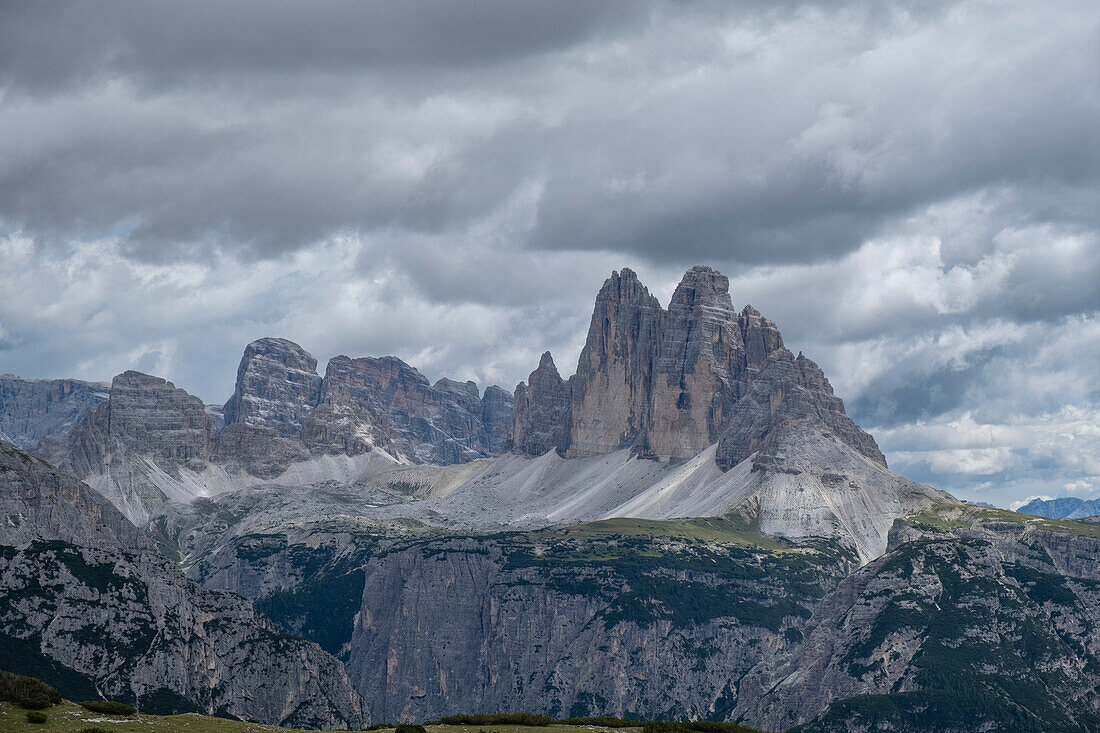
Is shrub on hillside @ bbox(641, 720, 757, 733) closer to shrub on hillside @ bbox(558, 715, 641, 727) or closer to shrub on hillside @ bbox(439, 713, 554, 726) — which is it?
shrub on hillside @ bbox(558, 715, 641, 727)

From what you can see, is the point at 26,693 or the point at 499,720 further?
the point at 499,720

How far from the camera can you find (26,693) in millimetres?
120625

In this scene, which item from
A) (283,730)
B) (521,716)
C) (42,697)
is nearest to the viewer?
(42,697)

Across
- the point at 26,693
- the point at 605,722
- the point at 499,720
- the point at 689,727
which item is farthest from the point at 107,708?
the point at 689,727

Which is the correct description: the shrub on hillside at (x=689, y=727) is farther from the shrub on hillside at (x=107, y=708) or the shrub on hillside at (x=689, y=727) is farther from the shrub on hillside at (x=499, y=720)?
the shrub on hillside at (x=107, y=708)

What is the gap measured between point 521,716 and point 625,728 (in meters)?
10.7

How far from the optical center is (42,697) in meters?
120

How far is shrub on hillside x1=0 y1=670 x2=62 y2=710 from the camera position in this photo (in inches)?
4653

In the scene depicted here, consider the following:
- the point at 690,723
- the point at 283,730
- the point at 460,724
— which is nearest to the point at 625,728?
the point at 690,723

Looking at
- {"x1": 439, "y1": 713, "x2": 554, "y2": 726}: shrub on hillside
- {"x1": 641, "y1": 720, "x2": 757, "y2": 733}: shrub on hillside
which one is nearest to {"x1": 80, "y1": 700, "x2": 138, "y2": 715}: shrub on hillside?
{"x1": 439, "y1": 713, "x2": 554, "y2": 726}: shrub on hillside

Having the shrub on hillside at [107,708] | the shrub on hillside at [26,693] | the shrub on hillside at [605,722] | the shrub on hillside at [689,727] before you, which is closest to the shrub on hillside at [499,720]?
the shrub on hillside at [605,722]

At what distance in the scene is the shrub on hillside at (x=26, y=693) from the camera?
11819 cm

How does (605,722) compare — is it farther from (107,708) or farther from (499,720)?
(107,708)

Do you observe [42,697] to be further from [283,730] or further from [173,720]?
[283,730]
